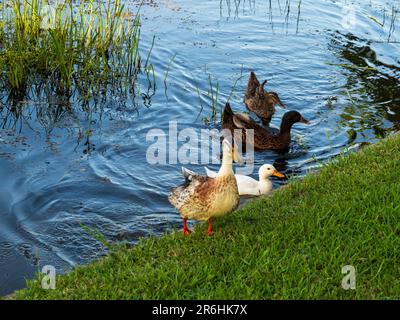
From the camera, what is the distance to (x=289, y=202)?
6.86m

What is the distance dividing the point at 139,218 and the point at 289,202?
2.04 m

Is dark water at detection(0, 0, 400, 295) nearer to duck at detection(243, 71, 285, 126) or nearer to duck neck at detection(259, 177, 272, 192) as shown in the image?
duck at detection(243, 71, 285, 126)

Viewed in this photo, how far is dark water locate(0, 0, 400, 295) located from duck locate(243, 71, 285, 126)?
0.33 m

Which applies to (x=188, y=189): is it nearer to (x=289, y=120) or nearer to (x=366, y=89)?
(x=289, y=120)

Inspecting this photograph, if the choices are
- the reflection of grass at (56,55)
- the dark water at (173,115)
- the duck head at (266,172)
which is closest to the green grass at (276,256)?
the dark water at (173,115)

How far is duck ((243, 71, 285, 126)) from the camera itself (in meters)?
11.7

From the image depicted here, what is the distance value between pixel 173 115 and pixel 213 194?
5.52 m

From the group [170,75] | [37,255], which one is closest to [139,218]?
[37,255]

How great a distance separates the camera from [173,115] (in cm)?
1134

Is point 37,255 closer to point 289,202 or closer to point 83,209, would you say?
point 83,209

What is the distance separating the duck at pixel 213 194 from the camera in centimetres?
598

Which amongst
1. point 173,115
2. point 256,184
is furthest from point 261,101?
point 256,184

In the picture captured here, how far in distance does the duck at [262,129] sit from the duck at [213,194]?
4.40 meters
